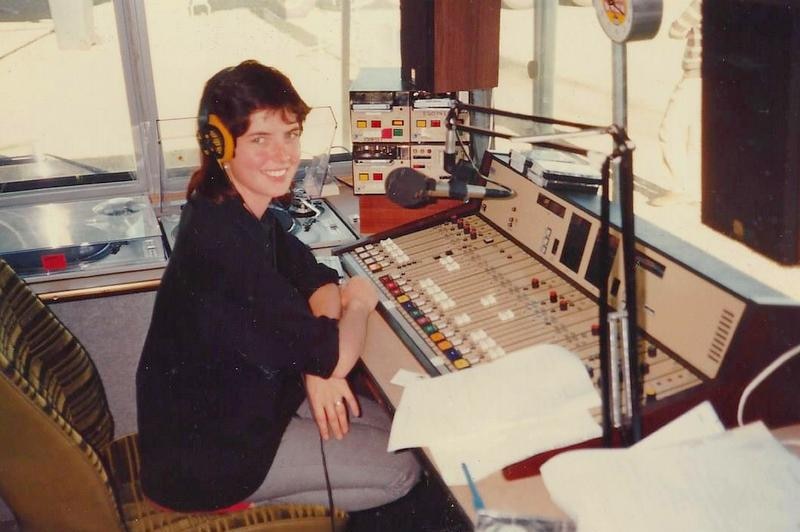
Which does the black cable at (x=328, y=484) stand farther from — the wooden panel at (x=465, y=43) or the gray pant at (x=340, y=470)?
the wooden panel at (x=465, y=43)

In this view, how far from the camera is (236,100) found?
1479mm

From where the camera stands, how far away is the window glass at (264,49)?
A: 250 cm

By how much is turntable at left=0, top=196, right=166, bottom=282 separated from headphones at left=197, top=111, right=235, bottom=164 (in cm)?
68

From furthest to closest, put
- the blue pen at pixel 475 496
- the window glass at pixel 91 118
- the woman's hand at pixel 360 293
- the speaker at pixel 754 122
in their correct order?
the window glass at pixel 91 118, the woman's hand at pixel 360 293, the blue pen at pixel 475 496, the speaker at pixel 754 122

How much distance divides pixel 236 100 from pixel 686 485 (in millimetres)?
1046

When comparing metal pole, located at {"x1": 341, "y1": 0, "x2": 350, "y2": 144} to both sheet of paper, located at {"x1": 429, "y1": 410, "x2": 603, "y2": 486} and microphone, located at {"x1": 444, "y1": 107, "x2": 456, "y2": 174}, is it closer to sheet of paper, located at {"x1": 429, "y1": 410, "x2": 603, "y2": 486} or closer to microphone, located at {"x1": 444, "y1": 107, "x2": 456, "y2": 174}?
microphone, located at {"x1": 444, "y1": 107, "x2": 456, "y2": 174}

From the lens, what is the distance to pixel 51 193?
2510 millimetres

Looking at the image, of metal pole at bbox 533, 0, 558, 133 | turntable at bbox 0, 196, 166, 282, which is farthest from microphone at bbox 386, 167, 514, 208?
metal pole at bbox 533, 0, 558, 133

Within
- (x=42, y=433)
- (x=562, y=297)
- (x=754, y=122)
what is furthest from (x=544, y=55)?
(x=42, y=433)

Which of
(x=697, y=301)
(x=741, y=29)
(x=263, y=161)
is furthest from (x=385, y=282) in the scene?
(x=741, y=29)

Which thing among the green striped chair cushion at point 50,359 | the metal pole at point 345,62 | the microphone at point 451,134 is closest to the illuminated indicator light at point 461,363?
the microphone at point 451,134

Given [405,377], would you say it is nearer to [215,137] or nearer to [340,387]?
[340,387]

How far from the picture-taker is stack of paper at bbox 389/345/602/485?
3.65 feet

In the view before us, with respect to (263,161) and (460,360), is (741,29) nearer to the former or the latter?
(460,360)
